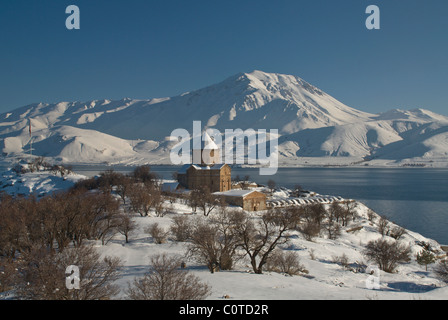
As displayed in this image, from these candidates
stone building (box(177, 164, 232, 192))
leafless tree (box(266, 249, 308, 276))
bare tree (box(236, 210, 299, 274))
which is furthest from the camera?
stone building (box(177, 164, 232, 192))

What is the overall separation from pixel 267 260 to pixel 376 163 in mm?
188878

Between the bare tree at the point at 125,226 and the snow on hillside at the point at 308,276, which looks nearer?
the snow on hillside at the point at 308,276

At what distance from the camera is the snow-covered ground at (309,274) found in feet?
33.9

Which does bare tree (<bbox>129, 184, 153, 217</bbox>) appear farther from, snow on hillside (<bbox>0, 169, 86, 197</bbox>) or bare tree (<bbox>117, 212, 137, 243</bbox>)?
snow on hillside (<bbox>0, 169, 86, 197</bbox>)

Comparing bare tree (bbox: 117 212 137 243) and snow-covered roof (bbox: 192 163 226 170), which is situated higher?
snow-covered roof (bbox: 192 163 226 170)

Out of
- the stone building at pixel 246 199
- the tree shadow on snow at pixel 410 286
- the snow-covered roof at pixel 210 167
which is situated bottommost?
the tree shadow on snow at pixel 410 286

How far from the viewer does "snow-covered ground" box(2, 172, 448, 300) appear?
10.3 meters

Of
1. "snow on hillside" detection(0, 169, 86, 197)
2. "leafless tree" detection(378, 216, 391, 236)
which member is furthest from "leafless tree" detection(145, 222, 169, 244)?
"snow on hillside" detection(0, 169, 86, 197)

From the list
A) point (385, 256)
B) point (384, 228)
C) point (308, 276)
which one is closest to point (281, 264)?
point (308, 276)

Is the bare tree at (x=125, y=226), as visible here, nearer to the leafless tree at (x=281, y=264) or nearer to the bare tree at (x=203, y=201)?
the leafless tree at (x=281, y=264)

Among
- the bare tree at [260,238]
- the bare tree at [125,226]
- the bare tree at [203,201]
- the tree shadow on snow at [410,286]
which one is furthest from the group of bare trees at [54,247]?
the tree shadow on snow at [410,286]

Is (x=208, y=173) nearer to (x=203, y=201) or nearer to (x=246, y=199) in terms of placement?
(x=246, y=199)

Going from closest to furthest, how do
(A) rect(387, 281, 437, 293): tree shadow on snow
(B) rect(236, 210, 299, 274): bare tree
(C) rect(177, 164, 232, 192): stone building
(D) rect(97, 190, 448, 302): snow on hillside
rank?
(D) rect(97, 190, 448, 302): snow on hillside → (B) rect(236, 210, 299, 274): bare tree → (A) rect(387, 281, 437, 293): tree shadow on snow → (C) rect(177, 164, 232, 192): stone building
